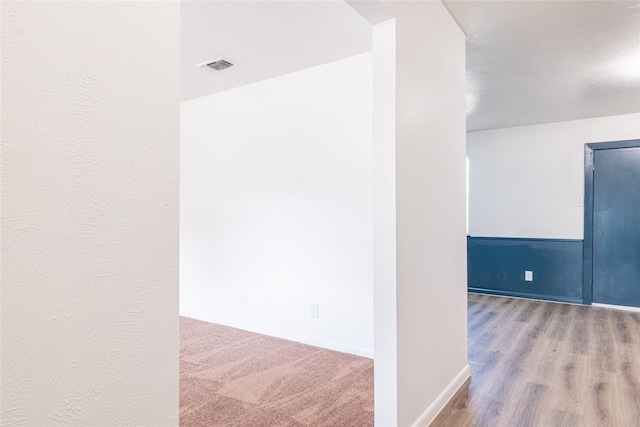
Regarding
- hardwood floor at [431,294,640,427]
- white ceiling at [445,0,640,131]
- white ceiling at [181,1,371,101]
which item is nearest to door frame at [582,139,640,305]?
hardwood floor at [431,294,640,427]

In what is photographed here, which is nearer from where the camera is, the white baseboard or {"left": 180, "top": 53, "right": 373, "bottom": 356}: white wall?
the white baseboard

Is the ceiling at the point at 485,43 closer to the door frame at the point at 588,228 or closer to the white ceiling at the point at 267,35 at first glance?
the white ceiling at the point at 267,35

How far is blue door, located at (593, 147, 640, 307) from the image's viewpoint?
14.8ft

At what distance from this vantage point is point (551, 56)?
288 cm

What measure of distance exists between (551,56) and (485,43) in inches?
23.9

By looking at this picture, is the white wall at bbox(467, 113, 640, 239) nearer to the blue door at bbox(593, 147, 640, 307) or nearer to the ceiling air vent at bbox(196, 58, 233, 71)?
the blue door at bbox(593, 147, 640, 307)

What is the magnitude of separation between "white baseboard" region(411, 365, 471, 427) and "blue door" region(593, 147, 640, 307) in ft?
10.2

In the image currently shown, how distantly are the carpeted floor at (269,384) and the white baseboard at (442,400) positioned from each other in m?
0.30

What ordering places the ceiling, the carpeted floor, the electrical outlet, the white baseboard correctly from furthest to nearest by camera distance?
the electrical outlet, the ceiling, the carpeted floor, the white baseboard

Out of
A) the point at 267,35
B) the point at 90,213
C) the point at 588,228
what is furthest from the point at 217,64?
the point at 588,228

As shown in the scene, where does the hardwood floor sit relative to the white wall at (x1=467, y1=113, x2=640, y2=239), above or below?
below

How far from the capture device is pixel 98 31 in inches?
26.3

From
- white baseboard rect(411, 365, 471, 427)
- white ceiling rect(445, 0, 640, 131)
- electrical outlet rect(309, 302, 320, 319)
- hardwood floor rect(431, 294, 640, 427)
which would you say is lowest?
hardwood floor rect(431, 294, 640, 427)

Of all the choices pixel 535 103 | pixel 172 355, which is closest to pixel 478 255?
pixel 535 103
